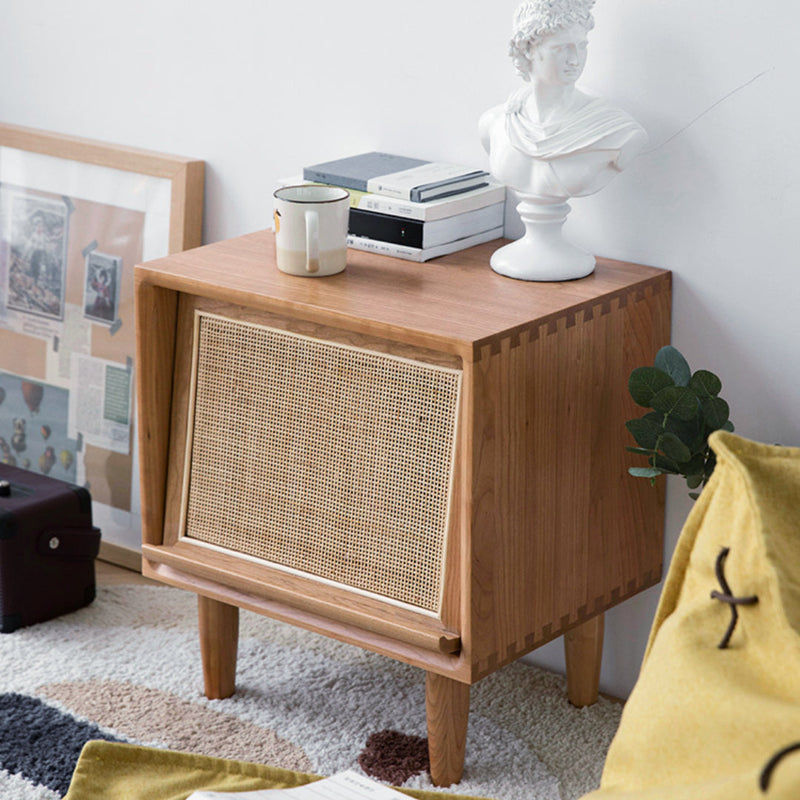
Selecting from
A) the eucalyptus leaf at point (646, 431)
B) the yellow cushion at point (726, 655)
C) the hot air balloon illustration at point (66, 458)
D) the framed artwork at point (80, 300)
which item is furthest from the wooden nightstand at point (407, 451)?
the hot air balloon illustration at point (66, 458)

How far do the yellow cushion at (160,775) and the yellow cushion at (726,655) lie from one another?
1.09 feet

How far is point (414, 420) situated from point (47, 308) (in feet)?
3.49

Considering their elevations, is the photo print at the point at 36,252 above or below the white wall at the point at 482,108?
below

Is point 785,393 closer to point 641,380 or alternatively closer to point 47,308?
point 641,380

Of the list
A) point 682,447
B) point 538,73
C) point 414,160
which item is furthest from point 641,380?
point 414,160

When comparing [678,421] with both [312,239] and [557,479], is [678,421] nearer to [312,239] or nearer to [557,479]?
[557,479]

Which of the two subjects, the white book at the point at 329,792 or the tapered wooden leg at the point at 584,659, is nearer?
the white book at the point at 329,792

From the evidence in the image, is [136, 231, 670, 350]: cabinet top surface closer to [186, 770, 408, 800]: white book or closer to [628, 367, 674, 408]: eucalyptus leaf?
[628, 367, 674, 408]: eucalyptus leaf

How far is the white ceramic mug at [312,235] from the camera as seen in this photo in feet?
5.13

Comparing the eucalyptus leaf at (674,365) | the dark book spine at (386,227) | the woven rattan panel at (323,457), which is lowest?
the woven rattan panel at (323,457)

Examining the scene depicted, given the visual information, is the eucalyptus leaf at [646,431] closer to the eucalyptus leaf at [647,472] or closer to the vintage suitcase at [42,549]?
the eucalyptus leaf at [647,472]

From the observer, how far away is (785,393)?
5.20ft

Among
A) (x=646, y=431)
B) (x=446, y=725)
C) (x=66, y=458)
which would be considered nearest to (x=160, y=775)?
(x=446, y=725)

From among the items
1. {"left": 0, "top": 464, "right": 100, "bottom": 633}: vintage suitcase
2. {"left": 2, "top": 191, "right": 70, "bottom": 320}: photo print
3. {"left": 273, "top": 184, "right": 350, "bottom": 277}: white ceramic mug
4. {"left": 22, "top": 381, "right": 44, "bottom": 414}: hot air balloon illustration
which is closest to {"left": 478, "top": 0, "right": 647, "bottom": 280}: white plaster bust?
{"left": 273, "top": 184, "right": 350, "bottom": 277}: white ceramic mug
